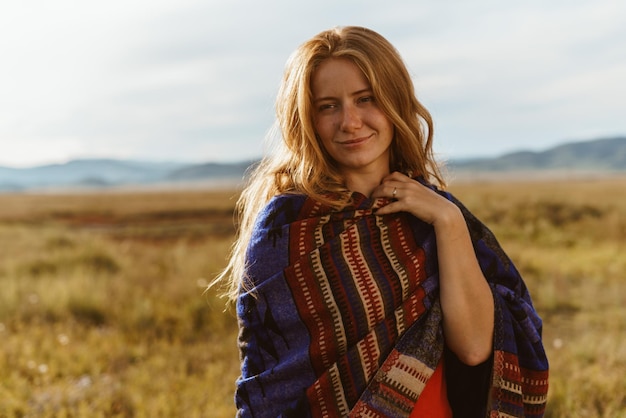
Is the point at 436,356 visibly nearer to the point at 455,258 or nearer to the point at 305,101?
the point at 455,258

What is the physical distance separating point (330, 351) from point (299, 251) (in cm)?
33

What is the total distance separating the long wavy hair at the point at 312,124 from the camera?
2131 millimetres

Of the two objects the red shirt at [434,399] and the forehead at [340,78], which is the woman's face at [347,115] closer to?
the forehead at [340,78]

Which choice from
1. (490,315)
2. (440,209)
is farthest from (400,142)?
(490,315)

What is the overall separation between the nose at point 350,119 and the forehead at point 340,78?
6 cm

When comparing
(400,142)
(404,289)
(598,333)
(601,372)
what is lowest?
(598,333)

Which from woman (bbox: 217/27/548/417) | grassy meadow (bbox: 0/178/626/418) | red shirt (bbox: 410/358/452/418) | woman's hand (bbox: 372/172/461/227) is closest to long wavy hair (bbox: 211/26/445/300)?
woman (bbox: 217/27/548/417)

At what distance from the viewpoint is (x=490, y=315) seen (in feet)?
6.90

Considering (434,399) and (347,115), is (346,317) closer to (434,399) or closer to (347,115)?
(434,399)

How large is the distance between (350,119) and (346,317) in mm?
626

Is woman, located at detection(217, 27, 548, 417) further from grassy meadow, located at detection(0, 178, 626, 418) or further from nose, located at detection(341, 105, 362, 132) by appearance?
grassy meadow, located at detection(0, 178, 626, 418)

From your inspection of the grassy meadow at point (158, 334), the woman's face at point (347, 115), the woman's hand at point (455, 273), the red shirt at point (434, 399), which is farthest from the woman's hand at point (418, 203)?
the grassy meadow at point (158, 334)

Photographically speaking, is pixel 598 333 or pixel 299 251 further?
pixel 598 333

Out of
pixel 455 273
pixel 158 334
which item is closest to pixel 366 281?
pixel 455 273
